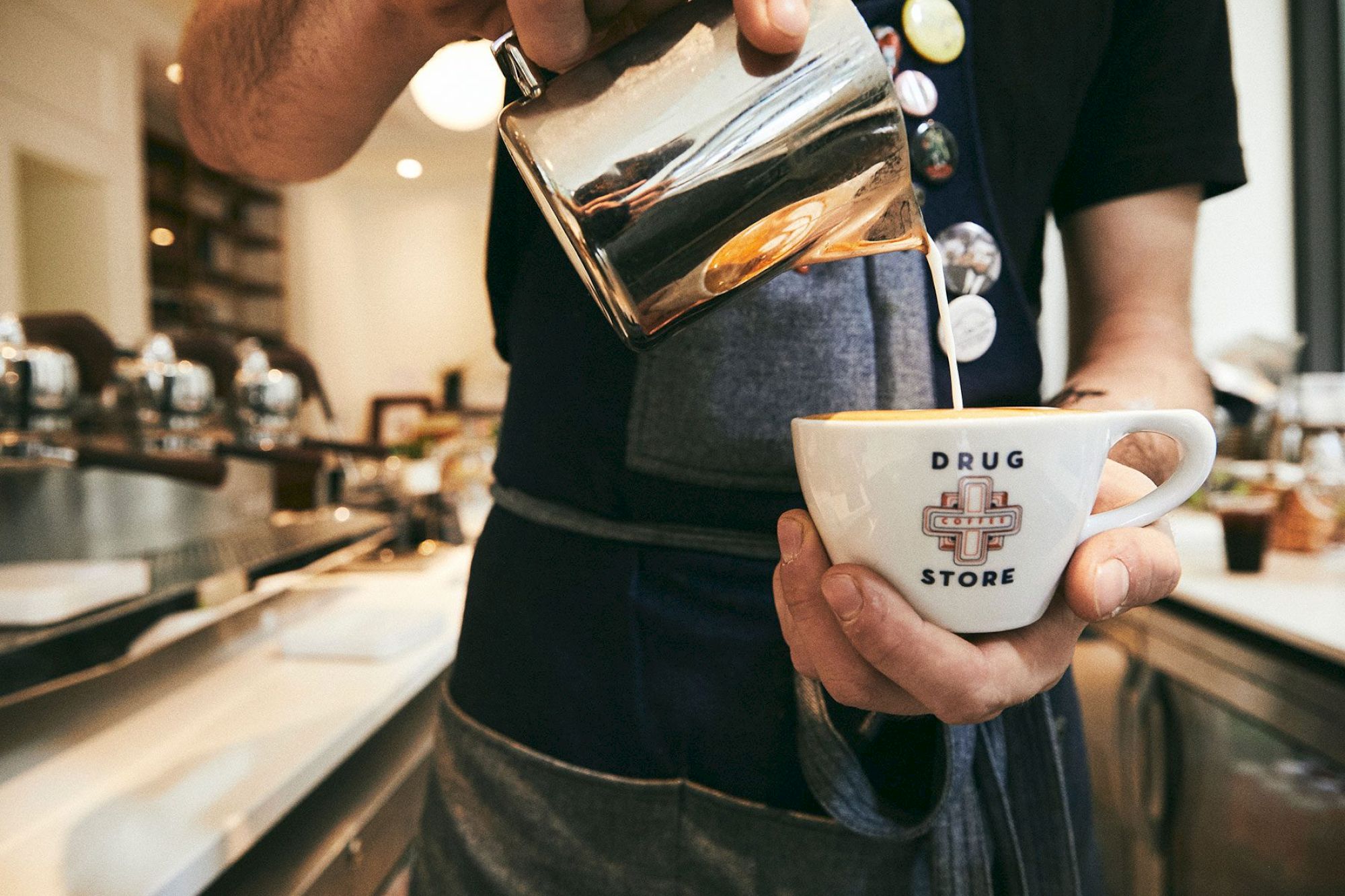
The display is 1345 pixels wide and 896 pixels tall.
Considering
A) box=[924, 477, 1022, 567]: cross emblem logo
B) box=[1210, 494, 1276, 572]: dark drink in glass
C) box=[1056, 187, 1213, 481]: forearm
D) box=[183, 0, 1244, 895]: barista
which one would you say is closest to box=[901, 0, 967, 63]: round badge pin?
box=[183, 0, 1244, 895]: barista

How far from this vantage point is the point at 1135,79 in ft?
→ 2.18

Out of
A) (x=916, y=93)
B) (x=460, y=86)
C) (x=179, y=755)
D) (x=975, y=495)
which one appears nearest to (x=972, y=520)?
(x=975, y=495)

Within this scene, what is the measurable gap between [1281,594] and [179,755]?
1555 mm

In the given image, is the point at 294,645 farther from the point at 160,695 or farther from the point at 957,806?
the point at 957,806

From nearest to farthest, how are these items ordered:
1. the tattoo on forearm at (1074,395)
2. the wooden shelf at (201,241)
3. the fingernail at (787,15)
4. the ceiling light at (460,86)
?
the fingernail at (787,15) < the tattoo on forearm at (1074,395) < the ceiling light at (460,86) < the wooden shelf at (201,241)

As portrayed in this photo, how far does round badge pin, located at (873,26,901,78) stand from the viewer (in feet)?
1.78

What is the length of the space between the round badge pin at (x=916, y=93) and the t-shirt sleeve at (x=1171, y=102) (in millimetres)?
227

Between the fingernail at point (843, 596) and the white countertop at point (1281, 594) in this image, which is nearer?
the fingernail at point (843, 596)

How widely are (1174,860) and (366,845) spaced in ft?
4.95

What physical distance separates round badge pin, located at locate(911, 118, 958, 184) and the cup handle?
0.25 metres

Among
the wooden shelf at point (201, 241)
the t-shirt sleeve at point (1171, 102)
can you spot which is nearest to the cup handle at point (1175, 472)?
the t-shirt sleeve at point (1171, 102)

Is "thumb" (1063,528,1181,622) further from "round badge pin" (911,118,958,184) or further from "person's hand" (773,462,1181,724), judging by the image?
"round badge pin" (911,118,958,184)

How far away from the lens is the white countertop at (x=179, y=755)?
0.53m

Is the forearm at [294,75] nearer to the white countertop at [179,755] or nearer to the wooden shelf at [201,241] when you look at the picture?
the white countertop at [179,755]
